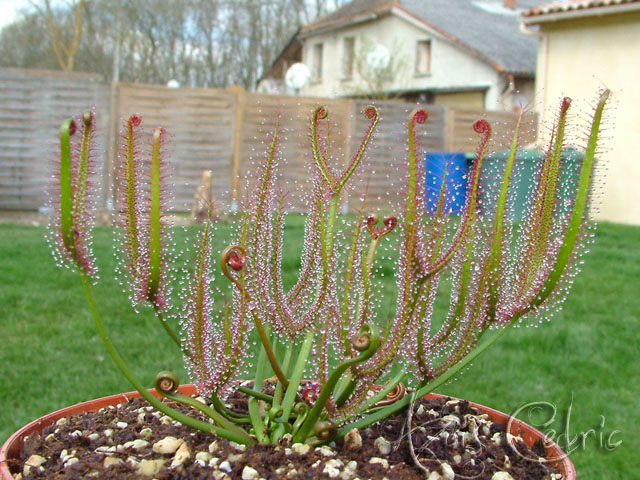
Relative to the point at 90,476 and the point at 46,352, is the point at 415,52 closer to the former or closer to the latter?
the point at 46,352

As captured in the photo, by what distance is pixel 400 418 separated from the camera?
1.52 meters

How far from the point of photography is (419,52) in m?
22.5

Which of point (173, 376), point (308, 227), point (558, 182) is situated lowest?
point (173, 376)

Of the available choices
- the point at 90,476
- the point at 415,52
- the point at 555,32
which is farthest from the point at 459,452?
the point at 415,52

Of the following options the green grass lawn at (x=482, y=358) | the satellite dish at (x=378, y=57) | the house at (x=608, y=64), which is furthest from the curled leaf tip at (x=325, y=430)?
the satellite dish at (x=378, y=57)

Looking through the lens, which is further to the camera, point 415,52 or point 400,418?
point 415,52

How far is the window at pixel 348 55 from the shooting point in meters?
23.7

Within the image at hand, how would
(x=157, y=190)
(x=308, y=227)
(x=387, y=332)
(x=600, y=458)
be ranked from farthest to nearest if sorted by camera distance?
1. (x=600, y=458)
2. (x=308, y=227)
3. (x=387, y=332)
4. (x=157, y=190)

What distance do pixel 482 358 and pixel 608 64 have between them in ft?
27.2

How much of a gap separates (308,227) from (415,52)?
22.0 meters

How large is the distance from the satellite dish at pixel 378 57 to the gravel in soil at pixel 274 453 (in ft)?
65.3

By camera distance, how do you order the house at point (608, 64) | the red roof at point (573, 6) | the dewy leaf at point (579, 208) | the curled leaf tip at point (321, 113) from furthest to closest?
the house at point (608, 64) < the red roof at point (573, 6) < the curled leaf tip at point (321, 113) < the dewy leaf at point (579, 208)

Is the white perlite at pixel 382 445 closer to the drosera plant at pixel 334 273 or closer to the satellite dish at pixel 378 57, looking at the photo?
the drosera plant at pixel 334 273

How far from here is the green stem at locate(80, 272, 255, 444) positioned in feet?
4.00
